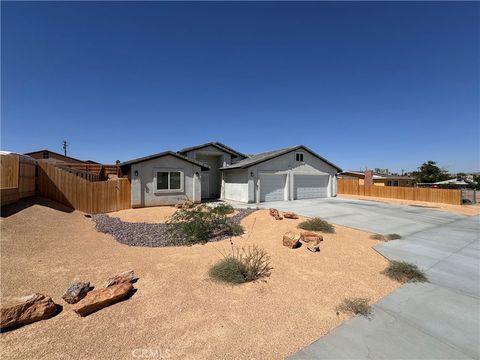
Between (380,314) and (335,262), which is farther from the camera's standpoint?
(335,262)

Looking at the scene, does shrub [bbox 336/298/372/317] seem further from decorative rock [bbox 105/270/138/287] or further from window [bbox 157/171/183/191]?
window [bbox 157/171/183/191]

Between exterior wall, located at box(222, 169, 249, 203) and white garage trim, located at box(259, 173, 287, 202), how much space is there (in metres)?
1.33

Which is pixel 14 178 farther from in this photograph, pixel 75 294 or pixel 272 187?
pixel 272 187

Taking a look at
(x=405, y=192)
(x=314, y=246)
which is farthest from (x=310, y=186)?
(x=314, y=246)

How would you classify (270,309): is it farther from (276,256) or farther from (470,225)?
(470,225)

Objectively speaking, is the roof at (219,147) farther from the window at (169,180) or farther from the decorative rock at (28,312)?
the decorative rock at (28,312)

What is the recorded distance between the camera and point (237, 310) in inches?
133

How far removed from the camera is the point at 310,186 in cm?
1980

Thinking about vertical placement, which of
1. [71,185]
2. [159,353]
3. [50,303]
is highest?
[71,185]

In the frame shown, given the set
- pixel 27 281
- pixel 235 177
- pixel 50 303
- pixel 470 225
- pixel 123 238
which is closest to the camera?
pixel 50 303

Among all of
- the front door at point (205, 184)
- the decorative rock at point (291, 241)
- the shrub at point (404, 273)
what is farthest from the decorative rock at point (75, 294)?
the front door at point (205, 184)

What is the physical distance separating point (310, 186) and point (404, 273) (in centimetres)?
1560

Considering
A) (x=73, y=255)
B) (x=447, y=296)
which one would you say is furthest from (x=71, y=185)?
(x=447, y=296)

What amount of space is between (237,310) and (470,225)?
38.5 ft
